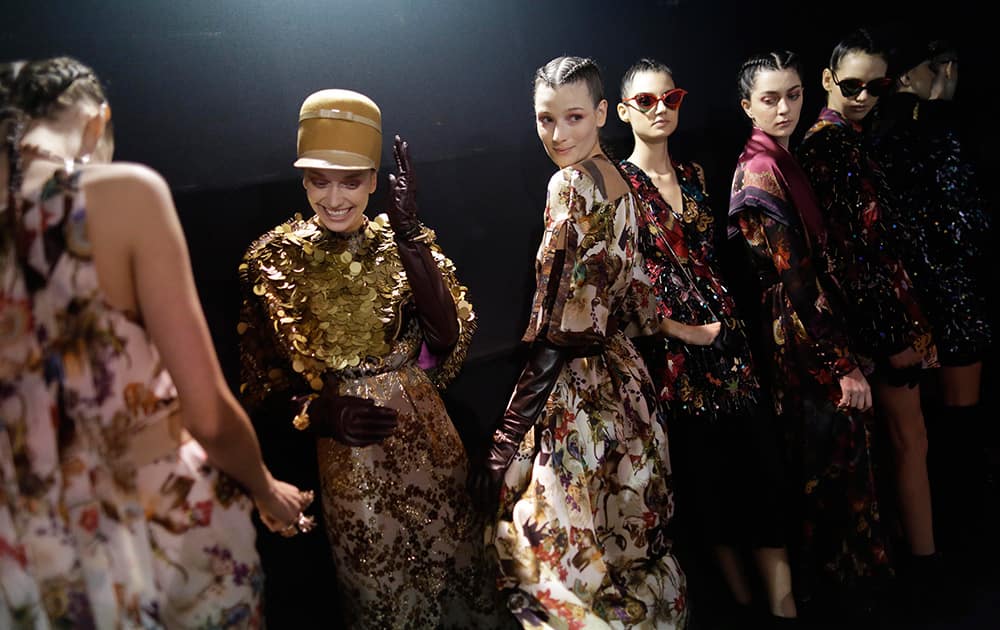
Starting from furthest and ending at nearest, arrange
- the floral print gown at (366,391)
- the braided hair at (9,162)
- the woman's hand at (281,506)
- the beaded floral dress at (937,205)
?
the beaded floral dress at (937,205) → the floral print gown at (366,391) → the woman's hand at (281,506) → the braided hair at (9,162)

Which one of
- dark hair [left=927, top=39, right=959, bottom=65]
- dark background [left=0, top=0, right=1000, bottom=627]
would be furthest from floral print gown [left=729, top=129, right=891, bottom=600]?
dark hair [left=927, top=39, right=959, bottom=65]

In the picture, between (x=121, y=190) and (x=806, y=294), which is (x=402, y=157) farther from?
(x=806, y=294)

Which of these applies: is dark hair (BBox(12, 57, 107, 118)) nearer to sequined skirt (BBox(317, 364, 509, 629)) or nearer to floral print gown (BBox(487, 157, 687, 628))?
sequined skirt (BBox(317, 364, 509, 629))

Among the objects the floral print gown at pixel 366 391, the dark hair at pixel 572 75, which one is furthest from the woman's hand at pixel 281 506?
the dark hair at pixel 572 75

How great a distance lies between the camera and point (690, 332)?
2.96 meters

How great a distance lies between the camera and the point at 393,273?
8.10 feet

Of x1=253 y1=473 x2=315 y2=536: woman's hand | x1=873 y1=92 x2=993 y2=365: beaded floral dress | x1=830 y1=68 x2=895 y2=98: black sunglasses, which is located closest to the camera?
x1=253 y1=473 x2=315 y2=536: woman's hand

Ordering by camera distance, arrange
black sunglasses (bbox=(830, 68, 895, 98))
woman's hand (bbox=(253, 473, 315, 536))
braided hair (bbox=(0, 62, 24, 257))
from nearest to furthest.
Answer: braided hair (bbox=(0, 62, 24, 257)) → woman's hand (bbox=(253, 473, 315, 536)) → black sunglasses (bbox=(830, 68, 895, 98))

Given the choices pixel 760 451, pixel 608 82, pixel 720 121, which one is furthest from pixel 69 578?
pixel 720 121

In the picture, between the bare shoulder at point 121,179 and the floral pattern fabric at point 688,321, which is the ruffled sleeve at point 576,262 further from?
the bare shoulder at point 121,179

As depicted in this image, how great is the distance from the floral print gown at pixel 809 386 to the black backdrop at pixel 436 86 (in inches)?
24.2

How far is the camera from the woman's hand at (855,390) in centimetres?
292

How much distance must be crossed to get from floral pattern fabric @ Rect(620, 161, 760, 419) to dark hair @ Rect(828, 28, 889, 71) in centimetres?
95

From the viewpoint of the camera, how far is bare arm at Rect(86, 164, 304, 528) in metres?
1.57
